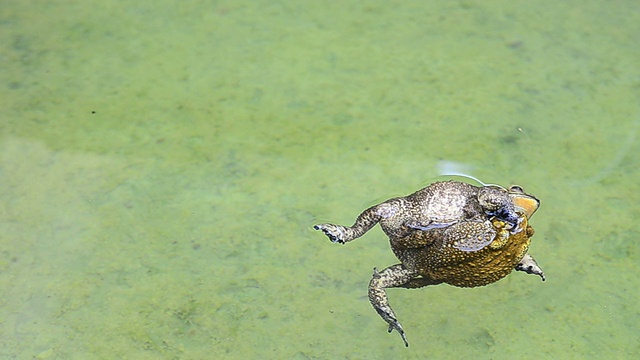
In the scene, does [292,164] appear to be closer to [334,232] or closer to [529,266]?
[334,232]

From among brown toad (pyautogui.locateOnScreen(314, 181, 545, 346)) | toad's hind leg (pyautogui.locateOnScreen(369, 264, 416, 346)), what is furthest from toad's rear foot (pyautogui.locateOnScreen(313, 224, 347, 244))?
toad's hind leg (pyautogui.locateOnScreen(369, 264, 416, 346))

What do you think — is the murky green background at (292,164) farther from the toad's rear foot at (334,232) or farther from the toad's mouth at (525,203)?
the toad's mouth at (525,203)

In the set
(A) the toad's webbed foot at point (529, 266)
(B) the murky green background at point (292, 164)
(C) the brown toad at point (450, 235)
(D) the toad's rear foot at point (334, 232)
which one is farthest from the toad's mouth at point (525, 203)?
(D) the toad's rear foot at point (334, 232)

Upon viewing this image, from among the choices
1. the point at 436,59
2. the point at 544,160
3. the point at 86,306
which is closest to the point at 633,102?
the point at 544,160

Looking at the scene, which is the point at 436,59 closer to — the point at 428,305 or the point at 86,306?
the point at 428,305

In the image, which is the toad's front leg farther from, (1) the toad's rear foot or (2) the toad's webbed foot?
(2) the toad's webbed foot

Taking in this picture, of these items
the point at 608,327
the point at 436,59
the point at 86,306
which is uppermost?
the point at 436,59

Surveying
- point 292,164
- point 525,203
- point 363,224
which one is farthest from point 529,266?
point 292,164
